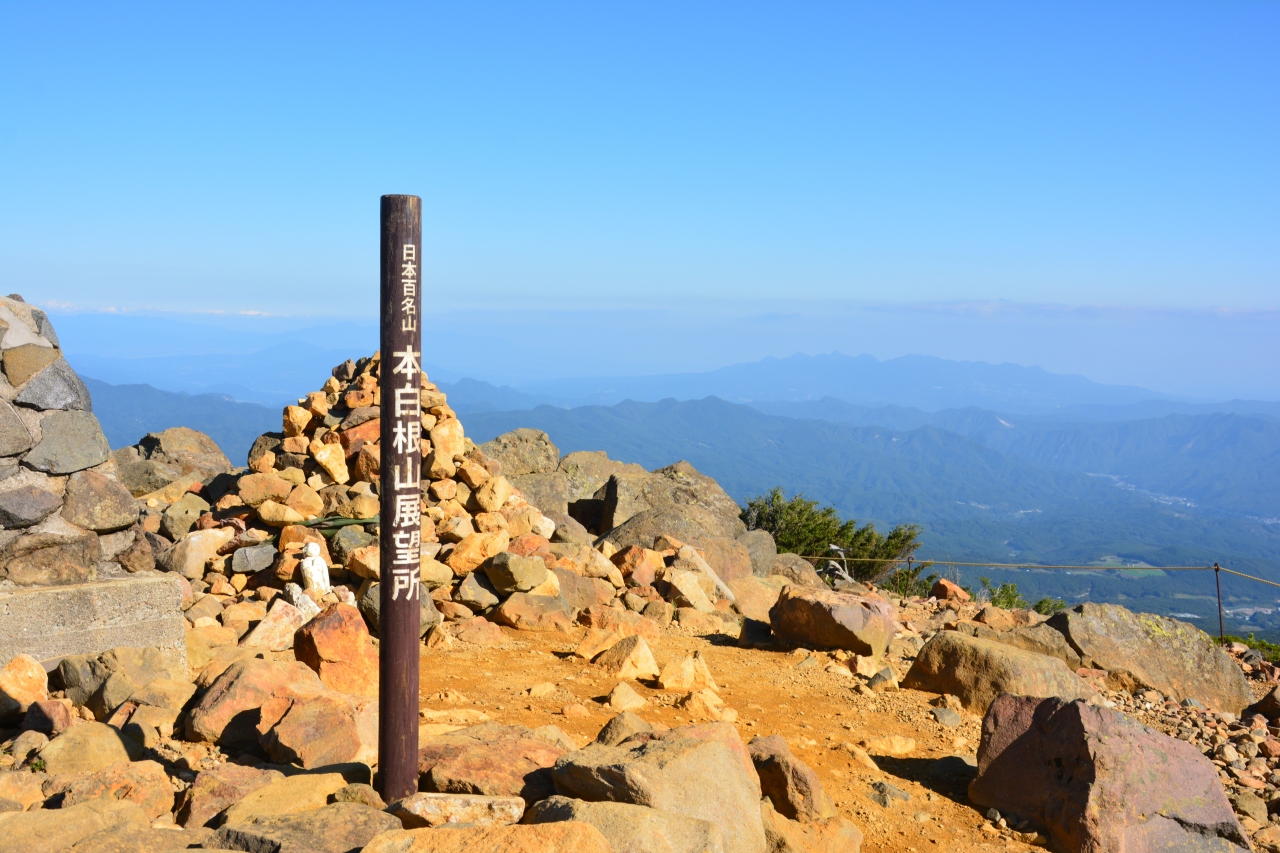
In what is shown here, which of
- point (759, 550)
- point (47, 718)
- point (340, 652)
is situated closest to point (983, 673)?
point (340, 652)

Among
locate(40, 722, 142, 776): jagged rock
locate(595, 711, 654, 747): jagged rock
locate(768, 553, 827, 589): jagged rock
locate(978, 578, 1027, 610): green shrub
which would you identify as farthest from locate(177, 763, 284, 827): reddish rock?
locate(978, 578, 1027, 610): green shrub

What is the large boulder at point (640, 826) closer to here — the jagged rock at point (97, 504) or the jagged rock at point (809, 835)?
the jagged rock at point (809, 835)

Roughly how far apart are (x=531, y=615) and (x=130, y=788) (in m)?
5.25

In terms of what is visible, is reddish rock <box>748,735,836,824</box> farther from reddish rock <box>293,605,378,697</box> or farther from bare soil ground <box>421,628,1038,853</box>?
reddish rock <box>293,605,378,697</box>

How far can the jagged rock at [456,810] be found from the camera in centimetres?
439

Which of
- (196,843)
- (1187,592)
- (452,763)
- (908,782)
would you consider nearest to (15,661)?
(196,843)

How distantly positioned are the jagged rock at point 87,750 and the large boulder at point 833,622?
630cm

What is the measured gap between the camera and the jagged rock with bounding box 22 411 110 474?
7105mm

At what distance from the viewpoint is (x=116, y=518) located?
7.61 meters

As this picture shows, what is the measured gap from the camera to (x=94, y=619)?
6969 millimetres

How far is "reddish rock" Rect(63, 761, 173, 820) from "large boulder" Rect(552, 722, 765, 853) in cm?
197

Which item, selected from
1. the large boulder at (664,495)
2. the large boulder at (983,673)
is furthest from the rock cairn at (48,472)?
the large boulder at (664,495)

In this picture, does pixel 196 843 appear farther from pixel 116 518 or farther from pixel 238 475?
pixel 238 475

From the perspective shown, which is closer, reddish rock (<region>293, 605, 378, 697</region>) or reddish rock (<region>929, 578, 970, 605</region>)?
reddish rock (<region>293, 605, 378, 697</region>)
